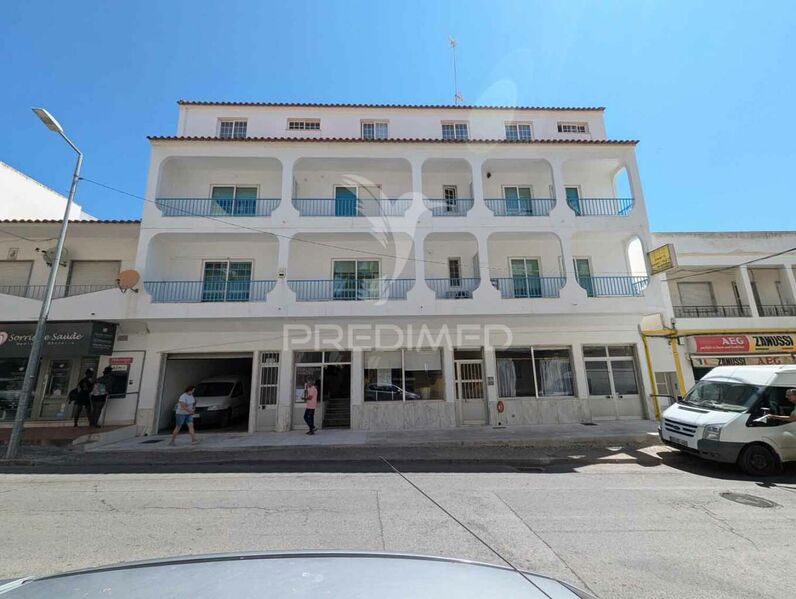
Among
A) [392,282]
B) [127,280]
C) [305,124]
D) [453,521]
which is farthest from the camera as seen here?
[305,124]

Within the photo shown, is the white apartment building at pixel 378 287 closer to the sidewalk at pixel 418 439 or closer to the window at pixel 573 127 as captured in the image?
the sidewalk at pixel 418 439

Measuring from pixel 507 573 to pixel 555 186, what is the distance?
47.0 feet

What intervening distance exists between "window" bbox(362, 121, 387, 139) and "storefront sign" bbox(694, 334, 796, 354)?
15.7 meters

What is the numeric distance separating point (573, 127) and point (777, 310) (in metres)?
11.9

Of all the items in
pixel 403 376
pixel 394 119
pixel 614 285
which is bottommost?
pixel 403 376

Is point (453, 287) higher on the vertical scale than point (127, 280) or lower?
higher

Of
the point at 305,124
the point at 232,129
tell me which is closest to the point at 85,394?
the point at 232,129

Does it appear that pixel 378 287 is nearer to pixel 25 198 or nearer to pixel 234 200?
pixel 234 200

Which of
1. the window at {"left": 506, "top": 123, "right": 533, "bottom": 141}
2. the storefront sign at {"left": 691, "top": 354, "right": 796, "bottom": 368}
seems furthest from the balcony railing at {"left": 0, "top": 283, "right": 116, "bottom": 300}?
the storefront sign at {"left": 691, "top": 354, "right": 796, "bottom": 368}

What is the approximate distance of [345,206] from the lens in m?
14.3

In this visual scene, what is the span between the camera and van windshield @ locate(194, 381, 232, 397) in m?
13.7

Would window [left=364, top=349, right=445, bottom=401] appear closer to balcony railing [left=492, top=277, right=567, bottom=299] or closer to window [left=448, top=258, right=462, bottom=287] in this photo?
window [left=448, top=258, right=462, bottom=287]

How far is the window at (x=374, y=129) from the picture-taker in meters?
16.4

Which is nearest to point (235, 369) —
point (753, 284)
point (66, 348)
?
point (66, 348)
